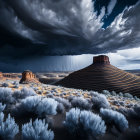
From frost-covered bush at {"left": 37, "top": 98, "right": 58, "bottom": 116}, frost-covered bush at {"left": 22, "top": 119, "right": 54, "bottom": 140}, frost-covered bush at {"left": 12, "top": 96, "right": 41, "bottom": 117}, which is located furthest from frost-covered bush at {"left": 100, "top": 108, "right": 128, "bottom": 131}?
frost-covered bush at {"left": 12, "top": 96, "right": 41, "bottom": 117}

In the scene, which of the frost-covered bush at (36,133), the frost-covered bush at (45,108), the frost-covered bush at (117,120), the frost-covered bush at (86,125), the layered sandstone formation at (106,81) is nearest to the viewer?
the frost-covered bush at (36,133)

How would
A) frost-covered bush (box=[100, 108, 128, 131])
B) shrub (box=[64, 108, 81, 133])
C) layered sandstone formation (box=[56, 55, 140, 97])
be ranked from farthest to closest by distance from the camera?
layered sandstone formation (box=[56, 55, 140, 97]) < frost-covered bush (box=[100, 108, 128, 131]) < shrub (box=[64, 108, 81, 133])

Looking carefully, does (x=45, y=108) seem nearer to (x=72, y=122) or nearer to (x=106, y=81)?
(x=72, y=122)

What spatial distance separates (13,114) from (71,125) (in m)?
1.89

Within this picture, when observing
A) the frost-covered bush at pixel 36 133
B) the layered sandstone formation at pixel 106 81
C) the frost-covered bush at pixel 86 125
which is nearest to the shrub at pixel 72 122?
the frost-covered bush at pixel 86 125

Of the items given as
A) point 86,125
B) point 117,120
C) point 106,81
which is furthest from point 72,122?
point 106,81

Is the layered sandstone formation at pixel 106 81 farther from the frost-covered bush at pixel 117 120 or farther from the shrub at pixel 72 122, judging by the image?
the shrub at pixel 72 122

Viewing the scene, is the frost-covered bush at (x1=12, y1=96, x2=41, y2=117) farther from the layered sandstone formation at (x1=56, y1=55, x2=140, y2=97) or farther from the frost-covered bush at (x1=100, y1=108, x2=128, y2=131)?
the layered sandstone formation at (x1=56, y1=55, x2=140, y2=97)

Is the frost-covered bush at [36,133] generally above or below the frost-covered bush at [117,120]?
above

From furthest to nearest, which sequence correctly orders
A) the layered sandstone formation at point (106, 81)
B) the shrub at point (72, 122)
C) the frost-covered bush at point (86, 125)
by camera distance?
the layered sandstone formation at point (106, 81), the shrub at point (72, 122), the frost-covered bush at point (86, 125)

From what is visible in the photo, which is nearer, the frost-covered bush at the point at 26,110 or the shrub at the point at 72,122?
the shrub at the point at 72,122

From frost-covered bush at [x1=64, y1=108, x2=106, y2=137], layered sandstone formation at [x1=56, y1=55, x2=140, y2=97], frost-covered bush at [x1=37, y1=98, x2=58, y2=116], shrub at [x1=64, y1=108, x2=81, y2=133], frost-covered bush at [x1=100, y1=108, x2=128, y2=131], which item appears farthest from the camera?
layered sandstone formation at [x1=56, y1=55, x2=140, y2=97]

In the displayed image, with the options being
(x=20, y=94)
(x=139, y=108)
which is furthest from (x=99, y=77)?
(x=20, y=94)

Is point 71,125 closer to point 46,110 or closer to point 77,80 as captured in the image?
point 46,110
